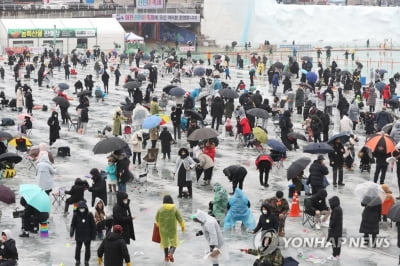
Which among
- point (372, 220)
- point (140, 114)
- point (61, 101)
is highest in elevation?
point (61, 101)

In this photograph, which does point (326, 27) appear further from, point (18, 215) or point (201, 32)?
point (18, 215)

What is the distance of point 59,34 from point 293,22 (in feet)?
95.4

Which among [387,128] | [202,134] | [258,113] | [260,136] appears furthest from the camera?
[258,113]

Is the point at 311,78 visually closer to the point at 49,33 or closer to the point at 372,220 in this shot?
the point at 372,220

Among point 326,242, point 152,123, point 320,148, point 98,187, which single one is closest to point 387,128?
point 320,148

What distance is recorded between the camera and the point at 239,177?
62.3 ft

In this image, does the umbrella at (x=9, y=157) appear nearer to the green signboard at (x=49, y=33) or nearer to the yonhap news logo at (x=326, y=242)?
the yonhap news logo at (x=326, y=242)

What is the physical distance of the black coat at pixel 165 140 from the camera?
23.4 metres

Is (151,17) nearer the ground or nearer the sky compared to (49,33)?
nearer the sky

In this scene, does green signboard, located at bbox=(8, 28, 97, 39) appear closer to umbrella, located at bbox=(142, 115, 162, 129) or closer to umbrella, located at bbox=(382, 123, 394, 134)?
umbrella, located at bbox=(142, 115, 162, 129)

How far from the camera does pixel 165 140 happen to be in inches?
933

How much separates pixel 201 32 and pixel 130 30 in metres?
7.10

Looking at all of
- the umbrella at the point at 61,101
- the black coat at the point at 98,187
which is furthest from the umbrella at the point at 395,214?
the umbrella at the point at 61,101

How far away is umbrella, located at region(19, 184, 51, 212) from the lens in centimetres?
1591
